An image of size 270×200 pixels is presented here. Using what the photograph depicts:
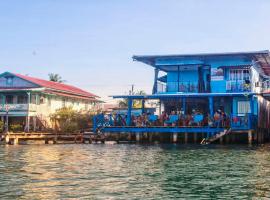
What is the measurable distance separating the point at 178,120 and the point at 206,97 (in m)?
4.15

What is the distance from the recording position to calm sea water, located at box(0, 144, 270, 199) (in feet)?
43.7

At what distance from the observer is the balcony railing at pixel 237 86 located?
126ft

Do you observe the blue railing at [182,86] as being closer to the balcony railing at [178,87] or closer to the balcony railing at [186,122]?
the balcony railing at [178,87]

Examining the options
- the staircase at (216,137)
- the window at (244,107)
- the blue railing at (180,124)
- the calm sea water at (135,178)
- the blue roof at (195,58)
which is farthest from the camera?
the window at (244,107)

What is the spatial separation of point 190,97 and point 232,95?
3.77m

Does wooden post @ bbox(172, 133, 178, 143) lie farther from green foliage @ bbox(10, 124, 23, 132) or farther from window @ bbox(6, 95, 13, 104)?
window @ bbox(6, 95, 13, 104)

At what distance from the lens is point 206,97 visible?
39.6 metres

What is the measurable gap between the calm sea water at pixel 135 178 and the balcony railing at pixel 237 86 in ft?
51.0

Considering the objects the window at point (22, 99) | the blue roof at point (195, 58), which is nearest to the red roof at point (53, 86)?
the window at point (22, 99)

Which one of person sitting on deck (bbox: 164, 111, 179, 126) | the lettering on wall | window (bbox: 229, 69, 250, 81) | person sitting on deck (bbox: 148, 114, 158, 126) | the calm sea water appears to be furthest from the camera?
the lettering on wall

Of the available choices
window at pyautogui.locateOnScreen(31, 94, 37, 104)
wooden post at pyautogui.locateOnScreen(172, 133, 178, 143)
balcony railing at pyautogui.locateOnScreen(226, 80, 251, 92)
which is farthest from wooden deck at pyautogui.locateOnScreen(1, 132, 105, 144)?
balcony railing at pyautogui.locateOnScreen(226, 80, 251, 92)

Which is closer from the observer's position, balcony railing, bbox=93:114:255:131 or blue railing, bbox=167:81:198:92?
balcony railing, bbox=93:114:255:131

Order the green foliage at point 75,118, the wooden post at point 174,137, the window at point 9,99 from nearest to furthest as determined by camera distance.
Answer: the wooden post at point 174,137, the green foliage at point 75,118, the window at point 9,99

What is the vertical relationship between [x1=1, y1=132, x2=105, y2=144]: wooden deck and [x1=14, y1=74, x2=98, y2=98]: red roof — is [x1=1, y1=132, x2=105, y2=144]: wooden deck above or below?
below
